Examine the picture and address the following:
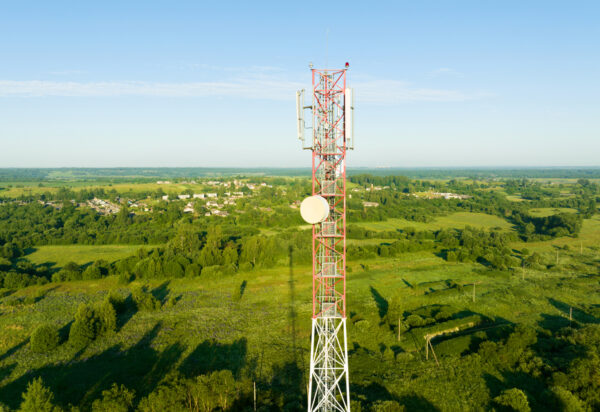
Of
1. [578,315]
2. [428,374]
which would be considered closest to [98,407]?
[428,374]

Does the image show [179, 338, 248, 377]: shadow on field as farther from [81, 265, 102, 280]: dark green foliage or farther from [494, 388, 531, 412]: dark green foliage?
[81, 265, 102, 280]: dark green foliage

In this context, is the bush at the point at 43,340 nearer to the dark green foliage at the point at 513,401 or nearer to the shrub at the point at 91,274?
the shrub at the point at 91,274

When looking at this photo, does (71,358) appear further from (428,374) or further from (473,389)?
(473,389)

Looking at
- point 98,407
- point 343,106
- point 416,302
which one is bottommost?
point 416,302

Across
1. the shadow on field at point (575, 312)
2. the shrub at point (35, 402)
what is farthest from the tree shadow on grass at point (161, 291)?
the shadow on field at point (575, 312)

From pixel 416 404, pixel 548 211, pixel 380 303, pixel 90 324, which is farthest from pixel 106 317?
pixel 548 211

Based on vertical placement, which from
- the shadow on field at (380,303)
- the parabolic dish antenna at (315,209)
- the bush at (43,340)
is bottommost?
the shadow on field at (380,303)
